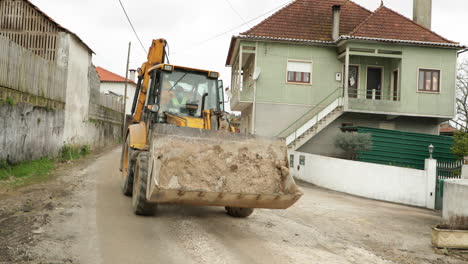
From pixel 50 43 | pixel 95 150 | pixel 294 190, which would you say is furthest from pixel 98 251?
pixel 95 150

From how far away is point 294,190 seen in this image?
6797 millimetres

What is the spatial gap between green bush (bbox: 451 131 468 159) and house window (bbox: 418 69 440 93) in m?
4.02

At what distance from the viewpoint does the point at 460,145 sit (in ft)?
56.3

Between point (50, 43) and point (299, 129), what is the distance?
11.3 metres

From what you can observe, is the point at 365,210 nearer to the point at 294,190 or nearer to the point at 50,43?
the point at 294,190

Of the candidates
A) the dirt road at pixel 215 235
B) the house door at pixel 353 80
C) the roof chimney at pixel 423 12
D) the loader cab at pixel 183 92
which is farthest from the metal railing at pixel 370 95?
the loader cab at pixel 183 92

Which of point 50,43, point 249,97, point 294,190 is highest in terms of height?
point 50,43

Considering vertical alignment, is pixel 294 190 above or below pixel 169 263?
above

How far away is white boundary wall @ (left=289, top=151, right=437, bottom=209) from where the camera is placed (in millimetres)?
14297

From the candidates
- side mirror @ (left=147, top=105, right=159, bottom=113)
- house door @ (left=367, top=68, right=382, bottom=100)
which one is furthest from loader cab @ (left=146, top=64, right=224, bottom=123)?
house door @ (left=367, top=68, right=382, bottom=100)

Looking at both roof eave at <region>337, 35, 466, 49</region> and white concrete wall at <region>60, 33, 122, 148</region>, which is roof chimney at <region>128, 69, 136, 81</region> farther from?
roof eave at <region>337, 35, 466, 49</region>

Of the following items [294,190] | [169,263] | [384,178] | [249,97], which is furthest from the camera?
[249,97]

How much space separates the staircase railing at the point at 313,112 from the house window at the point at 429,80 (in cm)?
393

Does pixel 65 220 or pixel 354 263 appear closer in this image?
pixel 354 263
